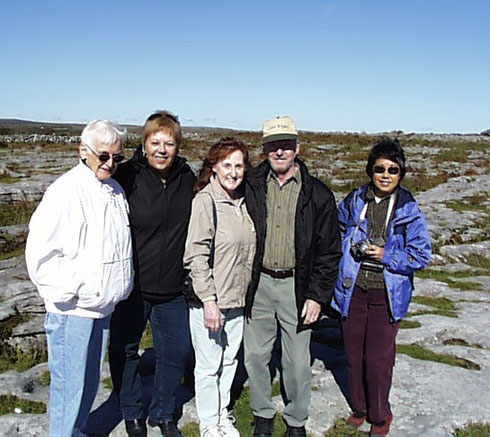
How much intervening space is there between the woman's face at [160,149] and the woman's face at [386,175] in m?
1.95

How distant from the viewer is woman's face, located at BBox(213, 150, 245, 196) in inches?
187

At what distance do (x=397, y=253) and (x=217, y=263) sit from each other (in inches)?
67.0

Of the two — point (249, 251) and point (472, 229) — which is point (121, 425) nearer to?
point (249, 251)

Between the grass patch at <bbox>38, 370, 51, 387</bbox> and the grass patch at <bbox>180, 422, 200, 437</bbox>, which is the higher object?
the grass patch at <bbox>180, 422, 200, 437</bbox>

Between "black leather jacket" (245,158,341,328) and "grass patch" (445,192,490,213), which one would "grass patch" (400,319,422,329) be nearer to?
"black leather jacket" (245,158,341,328)

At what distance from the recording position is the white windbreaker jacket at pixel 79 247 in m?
4.03

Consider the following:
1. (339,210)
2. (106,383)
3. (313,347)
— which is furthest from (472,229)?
(106,383)

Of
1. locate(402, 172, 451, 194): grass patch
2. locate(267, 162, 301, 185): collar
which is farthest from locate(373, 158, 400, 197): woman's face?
locate(402, 172, 451, 194): grass patch

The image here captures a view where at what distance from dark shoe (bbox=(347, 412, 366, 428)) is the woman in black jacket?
1817mm

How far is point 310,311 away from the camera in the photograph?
5039 millimetres

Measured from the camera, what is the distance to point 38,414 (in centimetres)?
563

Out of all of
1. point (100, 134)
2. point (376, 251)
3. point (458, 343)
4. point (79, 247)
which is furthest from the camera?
point (458, 343)

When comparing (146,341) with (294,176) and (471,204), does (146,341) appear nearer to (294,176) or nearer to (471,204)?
(294,176)

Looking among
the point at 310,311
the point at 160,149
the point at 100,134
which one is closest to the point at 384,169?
the point at 310,311
